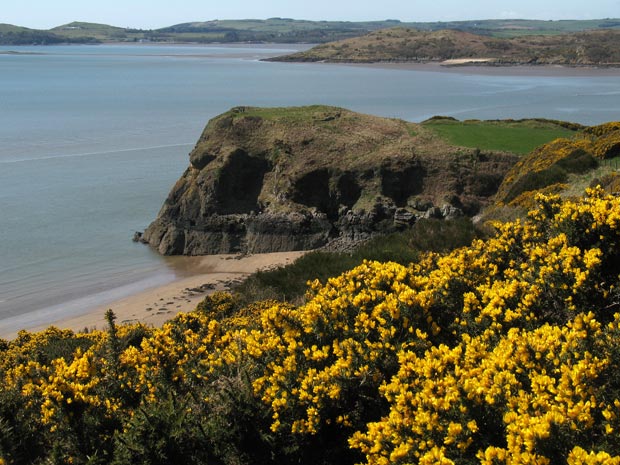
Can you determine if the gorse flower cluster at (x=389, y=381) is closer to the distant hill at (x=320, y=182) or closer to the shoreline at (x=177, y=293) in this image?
the shoreline at (x=177, y=293)

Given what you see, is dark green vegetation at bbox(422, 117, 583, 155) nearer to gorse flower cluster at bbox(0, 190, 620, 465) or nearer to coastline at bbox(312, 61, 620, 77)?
gorse flower cluster at bbox(0, 190, 620, 465)

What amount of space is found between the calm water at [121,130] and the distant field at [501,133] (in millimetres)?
17355

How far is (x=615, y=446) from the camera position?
4.11m

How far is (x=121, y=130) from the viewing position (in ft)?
216

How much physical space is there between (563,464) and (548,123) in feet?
131

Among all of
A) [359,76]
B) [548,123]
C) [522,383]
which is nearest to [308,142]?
[548,123]

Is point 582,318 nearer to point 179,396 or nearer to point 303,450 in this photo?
point 303,450

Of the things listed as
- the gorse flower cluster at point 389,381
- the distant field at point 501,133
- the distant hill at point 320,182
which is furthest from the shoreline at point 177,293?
the distant field at point 501,133

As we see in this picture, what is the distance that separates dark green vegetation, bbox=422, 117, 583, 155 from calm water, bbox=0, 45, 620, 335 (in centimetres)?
1726

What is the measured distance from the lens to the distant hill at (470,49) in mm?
144062

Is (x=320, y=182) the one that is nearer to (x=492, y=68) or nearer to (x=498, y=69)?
(x=498, y=69)

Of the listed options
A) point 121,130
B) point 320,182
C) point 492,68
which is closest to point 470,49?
point 492,68

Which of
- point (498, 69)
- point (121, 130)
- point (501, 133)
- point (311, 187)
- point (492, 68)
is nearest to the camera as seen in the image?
point (311, 187)

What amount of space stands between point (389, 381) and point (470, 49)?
17561 cm
